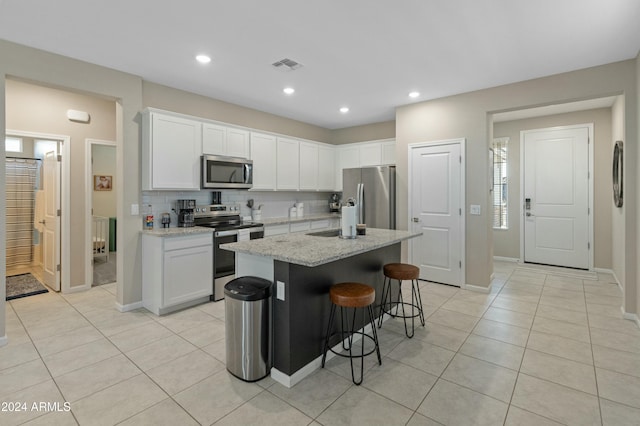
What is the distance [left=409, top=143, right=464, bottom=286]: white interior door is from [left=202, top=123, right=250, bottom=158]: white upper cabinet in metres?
2.57

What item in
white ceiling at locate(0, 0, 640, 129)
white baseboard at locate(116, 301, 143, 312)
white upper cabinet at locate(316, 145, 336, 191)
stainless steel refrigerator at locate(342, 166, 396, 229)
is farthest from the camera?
white upper cabinet at locate(316, 145, 336, 191)

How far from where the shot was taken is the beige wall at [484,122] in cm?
329

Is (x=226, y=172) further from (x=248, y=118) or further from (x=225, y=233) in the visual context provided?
(x=248, y=118)

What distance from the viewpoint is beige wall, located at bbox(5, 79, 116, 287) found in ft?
12.5

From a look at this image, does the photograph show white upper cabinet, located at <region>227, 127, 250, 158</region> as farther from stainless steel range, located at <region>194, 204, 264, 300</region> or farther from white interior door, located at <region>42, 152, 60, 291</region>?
white interior door, located at <region>42, 152, 60, 291</region>

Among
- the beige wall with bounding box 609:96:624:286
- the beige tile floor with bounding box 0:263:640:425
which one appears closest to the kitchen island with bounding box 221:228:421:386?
the beige tile floor with bounding box 0:263:640:425

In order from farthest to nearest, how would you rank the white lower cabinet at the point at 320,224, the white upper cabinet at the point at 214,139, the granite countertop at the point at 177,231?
1. the white lower cabinet at the point at 320,224
2. the white upper cabinet at the point at 214,139
3. the granite countertop at the point at 177,231

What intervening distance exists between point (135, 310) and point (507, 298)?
460cm

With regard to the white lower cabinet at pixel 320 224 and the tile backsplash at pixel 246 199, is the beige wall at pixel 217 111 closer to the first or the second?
the tile backsplash at pixel 246 199

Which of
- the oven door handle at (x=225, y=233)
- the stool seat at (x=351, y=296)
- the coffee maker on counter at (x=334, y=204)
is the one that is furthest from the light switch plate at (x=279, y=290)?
the coffee maker on counter at (x=334, y=204)

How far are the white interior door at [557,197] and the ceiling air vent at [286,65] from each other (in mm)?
4770

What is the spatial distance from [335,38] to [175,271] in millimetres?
2944

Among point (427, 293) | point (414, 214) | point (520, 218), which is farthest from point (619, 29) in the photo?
point (520, 218)

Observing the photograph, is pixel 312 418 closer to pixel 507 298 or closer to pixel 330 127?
pixel 507 298
